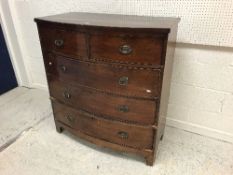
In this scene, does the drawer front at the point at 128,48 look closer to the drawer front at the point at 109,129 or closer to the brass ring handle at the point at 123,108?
the brass ring handle at the point at 123,108

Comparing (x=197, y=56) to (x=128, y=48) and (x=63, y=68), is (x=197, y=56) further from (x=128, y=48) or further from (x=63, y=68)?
(x=63, y=68)

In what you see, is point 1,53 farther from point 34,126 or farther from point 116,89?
point 116,89

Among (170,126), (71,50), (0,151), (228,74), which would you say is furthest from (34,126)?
(228,74)

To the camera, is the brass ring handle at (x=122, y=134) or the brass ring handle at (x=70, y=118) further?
the brass ring handle at (x=70, y=118)

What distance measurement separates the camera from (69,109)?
1.54 meters

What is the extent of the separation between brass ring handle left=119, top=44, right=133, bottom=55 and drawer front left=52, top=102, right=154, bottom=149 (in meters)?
0.49

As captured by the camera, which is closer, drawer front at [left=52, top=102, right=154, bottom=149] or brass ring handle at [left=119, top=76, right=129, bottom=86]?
→ brass ring handle at [left=119, top=76, right=129, bottom=86]

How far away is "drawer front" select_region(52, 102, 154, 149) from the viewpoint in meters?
1.36

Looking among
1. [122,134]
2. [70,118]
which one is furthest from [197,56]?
[70,118]

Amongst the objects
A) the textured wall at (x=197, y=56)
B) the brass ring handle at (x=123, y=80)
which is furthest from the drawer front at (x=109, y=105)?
the textured wall at (x=197, y=56)

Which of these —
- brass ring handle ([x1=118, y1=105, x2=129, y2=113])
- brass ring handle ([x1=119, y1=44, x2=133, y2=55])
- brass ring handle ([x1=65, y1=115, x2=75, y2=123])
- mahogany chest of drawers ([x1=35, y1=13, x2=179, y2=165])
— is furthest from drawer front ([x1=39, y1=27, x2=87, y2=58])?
brass ring handle ([x1=65, y1=115, x2=75, y2=123])

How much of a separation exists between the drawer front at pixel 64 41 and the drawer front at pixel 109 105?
0.81ft

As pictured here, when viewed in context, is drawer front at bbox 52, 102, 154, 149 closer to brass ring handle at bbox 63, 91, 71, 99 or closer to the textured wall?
brass ring handle at bbox 63, 91, 71, 99

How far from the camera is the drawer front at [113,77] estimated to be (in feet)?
3.83
